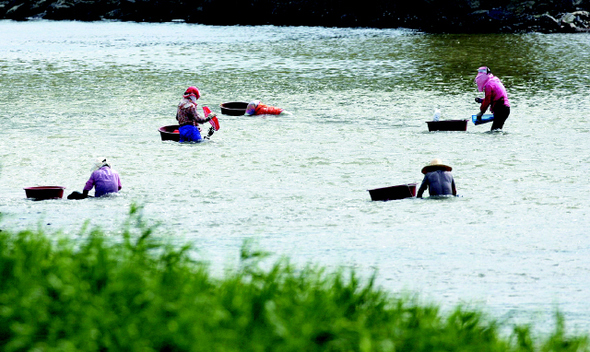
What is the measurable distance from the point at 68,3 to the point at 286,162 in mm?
96155

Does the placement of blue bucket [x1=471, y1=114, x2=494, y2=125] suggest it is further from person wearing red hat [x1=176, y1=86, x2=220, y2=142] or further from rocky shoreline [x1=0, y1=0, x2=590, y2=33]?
rocky shoreline [x1=0, y1=0, x2=590, y2=33]

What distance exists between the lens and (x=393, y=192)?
1480cm

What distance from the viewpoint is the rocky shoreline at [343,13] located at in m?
72.8

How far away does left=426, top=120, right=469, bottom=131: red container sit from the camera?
909 inches

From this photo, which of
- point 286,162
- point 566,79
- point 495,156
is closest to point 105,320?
point 286,162

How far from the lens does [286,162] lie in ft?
62.2

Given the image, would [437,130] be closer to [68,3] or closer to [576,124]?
[576,124]

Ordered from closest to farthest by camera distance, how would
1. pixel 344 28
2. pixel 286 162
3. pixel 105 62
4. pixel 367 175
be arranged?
pixel 367 175 < pixel 286 162 < pixel 105 62 < pixel 344 28

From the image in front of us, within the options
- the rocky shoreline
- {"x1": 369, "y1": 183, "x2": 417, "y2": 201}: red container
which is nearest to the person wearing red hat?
{"x1": 369, "y1": 183, "x2": 417, "y2": 201}: red container

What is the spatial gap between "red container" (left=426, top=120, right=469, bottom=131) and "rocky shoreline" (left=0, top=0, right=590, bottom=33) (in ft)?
164

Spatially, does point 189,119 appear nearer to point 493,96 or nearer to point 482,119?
point 482,119

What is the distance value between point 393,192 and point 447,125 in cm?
903

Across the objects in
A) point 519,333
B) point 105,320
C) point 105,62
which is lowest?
point 105,62

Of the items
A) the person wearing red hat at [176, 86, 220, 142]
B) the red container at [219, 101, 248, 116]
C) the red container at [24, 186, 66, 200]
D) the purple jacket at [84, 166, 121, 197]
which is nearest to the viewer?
the red container at [24, 186, 66, 200]
